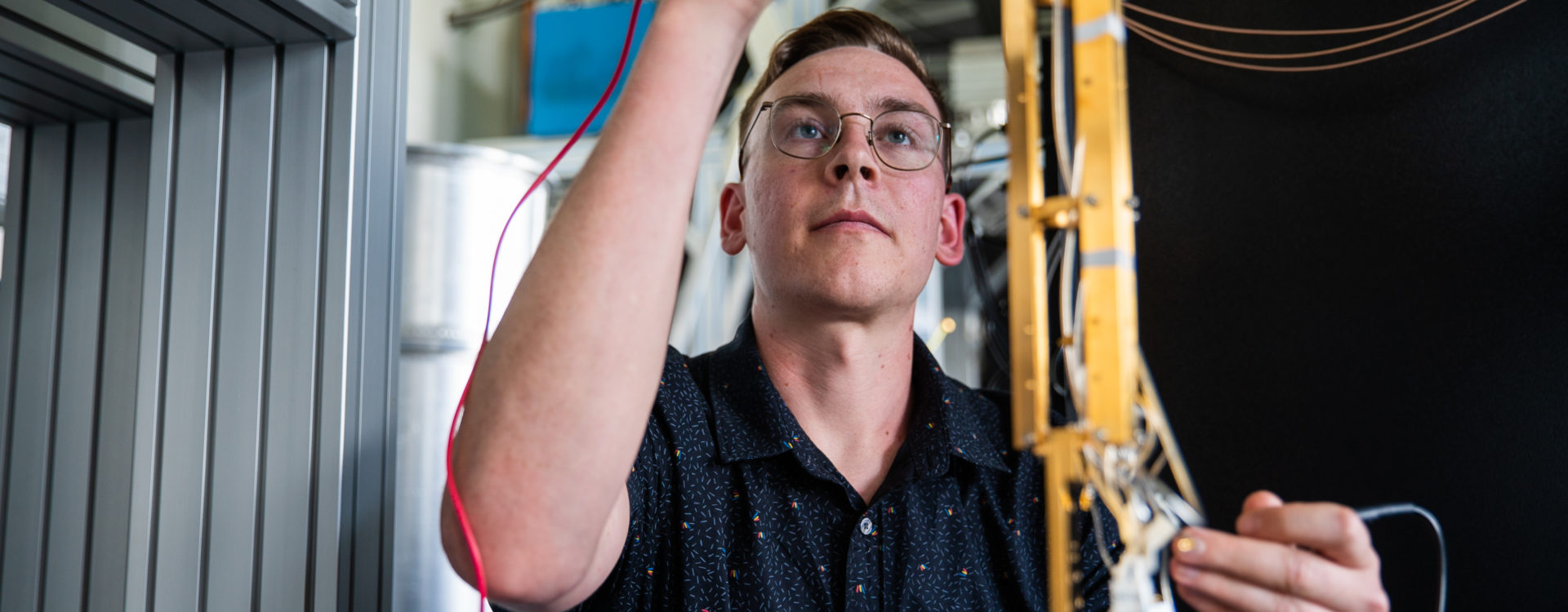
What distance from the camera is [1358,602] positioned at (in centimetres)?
59

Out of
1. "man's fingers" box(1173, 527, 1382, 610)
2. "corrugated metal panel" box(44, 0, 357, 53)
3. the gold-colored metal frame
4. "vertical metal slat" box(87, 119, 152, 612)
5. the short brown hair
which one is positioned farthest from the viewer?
the short brown hair

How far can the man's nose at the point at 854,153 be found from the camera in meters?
0.99

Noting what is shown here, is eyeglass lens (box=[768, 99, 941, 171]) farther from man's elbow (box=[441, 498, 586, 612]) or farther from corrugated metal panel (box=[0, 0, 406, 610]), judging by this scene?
man's elbow (box=[441, 498, 586, 612])

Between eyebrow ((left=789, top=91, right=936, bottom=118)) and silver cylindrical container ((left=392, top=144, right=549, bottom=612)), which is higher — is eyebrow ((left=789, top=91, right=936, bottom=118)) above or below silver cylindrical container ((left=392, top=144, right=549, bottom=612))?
above

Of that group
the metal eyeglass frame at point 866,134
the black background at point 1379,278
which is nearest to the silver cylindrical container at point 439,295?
the metal eyeglass frame at point 866,134

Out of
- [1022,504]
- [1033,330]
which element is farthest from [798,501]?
[1033,330]

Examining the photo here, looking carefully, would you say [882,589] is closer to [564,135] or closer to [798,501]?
[798,501]

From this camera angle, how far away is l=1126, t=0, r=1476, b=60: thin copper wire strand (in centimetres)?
92

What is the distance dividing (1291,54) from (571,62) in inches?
122

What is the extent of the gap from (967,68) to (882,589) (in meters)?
3.55

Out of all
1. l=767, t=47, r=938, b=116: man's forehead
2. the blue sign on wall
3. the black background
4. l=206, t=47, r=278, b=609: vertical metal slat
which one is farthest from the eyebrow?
the blue sign on wall

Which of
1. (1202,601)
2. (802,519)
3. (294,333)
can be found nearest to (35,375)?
(294,333)

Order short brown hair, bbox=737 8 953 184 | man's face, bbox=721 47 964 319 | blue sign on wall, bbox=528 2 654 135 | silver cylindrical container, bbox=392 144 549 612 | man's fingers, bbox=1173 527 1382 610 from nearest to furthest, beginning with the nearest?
1. man's fingers, bbox=1173 527 1382 610
2. man's face, bbox=721 47 964 319
3. short brown hair, bbox=737 8 953 184
4. silver cylindrical container, bbox=392 144 549 612
5. blue sign on wall, bbox=528 2 654 135

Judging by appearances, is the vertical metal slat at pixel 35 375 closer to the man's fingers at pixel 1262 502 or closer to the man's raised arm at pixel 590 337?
the man's raised arm at pixel 590 337
